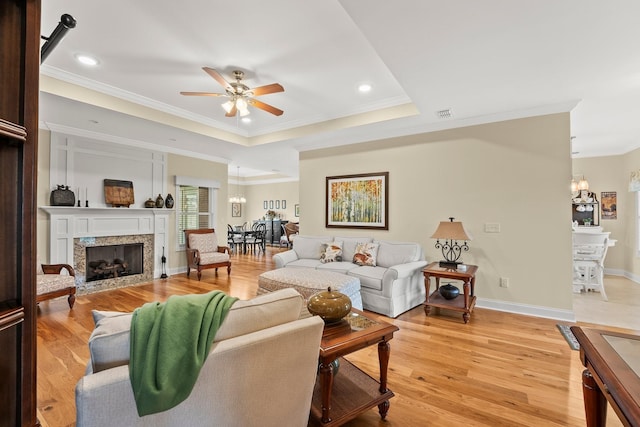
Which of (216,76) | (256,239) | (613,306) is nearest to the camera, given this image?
(216,76)

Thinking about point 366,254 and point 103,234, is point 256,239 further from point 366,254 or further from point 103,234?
point 366,254

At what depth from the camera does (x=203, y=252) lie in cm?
586

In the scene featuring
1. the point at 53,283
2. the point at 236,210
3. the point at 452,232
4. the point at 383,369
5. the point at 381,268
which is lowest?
the point at 383,369

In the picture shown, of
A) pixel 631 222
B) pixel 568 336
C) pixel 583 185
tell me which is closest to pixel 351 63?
pixel 568 336

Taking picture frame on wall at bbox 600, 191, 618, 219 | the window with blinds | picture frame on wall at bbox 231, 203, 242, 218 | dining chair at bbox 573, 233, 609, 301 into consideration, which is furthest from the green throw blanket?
picture frame on wall at bbox 231, 203, 242, 218

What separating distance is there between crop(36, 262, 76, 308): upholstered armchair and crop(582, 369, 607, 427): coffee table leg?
194 inches

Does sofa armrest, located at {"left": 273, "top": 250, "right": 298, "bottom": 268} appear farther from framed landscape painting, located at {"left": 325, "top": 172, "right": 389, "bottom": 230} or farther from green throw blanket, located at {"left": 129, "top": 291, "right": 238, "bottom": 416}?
green throw blanket, located at {"left": 129, "top": 291, "right": 238, "bottom": 416}

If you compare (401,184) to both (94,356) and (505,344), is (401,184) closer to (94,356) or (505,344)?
(505,344)

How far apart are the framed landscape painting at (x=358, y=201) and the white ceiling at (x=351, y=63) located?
81cm

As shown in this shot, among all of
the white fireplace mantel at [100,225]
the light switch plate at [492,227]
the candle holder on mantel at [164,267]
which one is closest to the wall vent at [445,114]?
the light switch plate at [492,227]

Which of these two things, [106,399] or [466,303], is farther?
[466,303]

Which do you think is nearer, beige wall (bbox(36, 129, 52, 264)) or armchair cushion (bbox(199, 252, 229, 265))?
beige wall (bbox(36, 129, 52, 264))

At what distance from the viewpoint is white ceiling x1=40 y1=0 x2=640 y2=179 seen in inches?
80.6

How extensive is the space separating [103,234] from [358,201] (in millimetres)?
4413
